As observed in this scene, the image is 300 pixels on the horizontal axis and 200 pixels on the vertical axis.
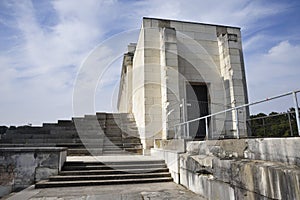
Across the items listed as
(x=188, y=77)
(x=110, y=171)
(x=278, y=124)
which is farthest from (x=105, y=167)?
(x=188, y=77)

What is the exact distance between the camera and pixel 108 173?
189 inches

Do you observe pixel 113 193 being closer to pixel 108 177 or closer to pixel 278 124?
pixel 108 177

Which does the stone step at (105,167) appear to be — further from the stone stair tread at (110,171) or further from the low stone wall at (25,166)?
the low stone wall at (25,166)

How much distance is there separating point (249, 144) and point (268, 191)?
694 mm

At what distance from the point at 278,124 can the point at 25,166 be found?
4.94 m

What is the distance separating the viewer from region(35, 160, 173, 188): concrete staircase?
437 cm

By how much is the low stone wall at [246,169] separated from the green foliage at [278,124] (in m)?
0.56

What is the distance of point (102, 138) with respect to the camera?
769 centimetres

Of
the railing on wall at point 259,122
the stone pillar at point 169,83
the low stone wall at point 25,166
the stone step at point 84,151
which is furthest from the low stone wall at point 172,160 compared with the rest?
the low stone wall at point 25,166

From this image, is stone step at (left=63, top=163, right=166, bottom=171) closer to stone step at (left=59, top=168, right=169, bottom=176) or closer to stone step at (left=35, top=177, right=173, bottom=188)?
stone step at (left=59, top=168, right=169, bottom=176)

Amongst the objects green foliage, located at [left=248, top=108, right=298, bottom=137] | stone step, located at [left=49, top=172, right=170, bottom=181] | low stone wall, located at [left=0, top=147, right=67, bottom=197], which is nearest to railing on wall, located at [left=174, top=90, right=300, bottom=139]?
green foliage, located at [left=248, top=108, right=298, bottom=137]

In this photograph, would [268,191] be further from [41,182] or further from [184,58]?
[184,58]

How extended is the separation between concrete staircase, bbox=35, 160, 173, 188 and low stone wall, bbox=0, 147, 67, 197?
0.81ft

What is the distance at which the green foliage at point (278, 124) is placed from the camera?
2626 millimetres
